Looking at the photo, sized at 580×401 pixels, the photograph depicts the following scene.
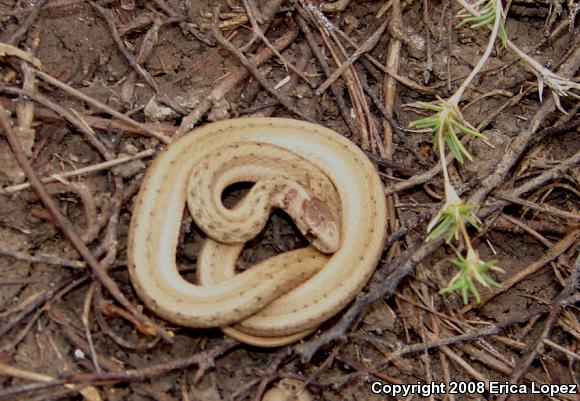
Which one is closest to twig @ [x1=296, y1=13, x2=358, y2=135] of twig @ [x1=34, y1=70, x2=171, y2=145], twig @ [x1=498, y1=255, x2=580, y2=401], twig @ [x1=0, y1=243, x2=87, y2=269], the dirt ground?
the dirt ground

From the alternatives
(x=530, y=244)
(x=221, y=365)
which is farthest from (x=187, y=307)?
(x=530, y=244)

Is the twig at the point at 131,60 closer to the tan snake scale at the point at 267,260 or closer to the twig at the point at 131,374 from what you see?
the tan snake scale at the point at 267,260

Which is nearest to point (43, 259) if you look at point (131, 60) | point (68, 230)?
point (68, 230)

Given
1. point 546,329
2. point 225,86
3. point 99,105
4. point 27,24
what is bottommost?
point 546,329

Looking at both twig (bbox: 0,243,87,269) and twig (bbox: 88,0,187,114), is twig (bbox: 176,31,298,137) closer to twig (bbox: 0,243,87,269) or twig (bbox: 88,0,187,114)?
twig (bbox: 88,0,187,114)

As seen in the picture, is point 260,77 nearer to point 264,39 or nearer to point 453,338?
point 264,39
